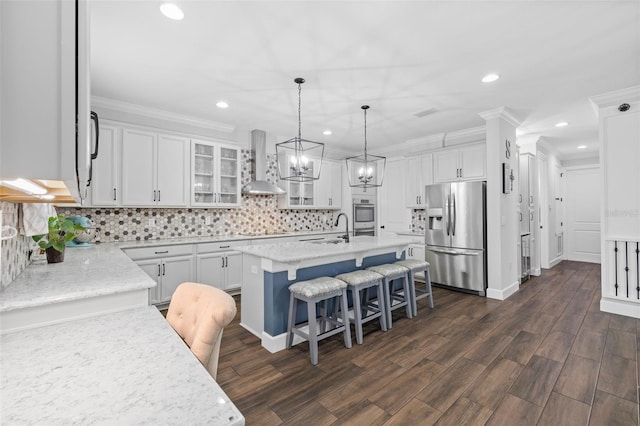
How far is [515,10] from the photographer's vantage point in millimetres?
2123

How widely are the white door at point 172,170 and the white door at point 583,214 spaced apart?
8990 mm

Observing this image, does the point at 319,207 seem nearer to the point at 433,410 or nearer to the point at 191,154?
→ the point at 191,154

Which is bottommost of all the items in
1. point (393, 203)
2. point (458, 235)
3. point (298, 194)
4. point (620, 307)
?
point (620, 307)

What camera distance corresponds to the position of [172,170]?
4.19 metres

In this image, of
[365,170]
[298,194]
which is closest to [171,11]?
[365,170]

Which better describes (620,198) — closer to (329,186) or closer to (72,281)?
(329,186)

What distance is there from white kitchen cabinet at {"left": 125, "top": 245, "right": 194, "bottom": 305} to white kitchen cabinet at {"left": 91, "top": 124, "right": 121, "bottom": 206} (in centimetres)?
74

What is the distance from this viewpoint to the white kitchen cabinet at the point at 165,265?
369 centimetres

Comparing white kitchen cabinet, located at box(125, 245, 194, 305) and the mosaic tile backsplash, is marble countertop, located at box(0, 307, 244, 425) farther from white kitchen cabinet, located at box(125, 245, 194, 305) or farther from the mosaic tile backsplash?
the mosaic tile backsplash

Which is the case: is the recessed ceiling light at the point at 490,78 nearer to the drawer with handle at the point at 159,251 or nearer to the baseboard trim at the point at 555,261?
the drawer with handle at the point at 159,251

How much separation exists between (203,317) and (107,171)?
11.2ft

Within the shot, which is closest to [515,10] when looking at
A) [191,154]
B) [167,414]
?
[167,414]

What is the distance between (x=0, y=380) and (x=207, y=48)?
8.49 ft

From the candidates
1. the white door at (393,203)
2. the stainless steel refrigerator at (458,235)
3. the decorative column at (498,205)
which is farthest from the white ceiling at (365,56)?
the white door at (393,203)
